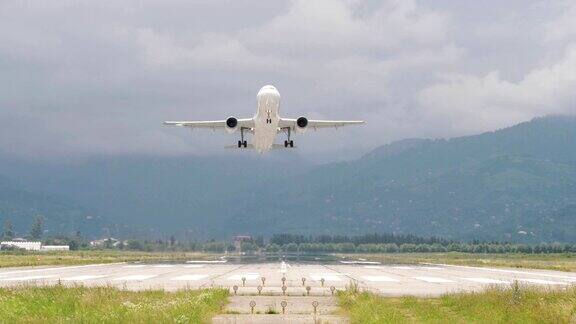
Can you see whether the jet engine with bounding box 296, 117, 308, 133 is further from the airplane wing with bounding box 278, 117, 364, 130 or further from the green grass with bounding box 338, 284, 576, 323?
the green grass with bounding box 338, 284, 576, 323

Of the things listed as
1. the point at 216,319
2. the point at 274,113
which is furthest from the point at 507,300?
the point at 274,113

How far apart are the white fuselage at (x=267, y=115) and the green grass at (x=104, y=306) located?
79.3ft

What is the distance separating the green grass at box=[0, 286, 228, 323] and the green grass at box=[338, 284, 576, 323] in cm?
528

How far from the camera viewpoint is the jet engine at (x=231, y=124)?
59.5 m

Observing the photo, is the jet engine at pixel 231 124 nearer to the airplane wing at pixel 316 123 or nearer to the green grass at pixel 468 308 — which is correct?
the airplane wing at pixel 316 123

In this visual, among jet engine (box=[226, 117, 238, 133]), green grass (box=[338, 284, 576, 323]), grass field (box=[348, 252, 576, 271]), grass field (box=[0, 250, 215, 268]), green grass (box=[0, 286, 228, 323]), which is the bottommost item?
green grass (box=[338, 284, 576, 323])

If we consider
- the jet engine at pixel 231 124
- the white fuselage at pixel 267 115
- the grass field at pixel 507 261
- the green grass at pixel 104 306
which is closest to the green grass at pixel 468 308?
the green grass at pixel 104 306

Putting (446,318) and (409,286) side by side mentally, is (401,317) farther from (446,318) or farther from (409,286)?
(409,286)

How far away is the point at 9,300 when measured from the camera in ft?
89.6

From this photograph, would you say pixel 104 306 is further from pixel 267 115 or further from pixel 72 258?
pixel 72 258

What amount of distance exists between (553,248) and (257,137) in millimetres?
134024

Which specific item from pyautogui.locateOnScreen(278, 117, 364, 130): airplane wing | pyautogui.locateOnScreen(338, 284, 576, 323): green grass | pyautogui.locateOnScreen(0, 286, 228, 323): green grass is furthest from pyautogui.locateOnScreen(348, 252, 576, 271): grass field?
pyautogui.locateOnScreen(0, 286, 228, 323): green grass

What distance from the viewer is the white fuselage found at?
55438mm

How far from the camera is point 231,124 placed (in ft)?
197
